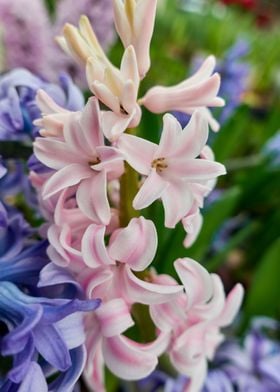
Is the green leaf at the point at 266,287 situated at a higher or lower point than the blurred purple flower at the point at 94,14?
lower

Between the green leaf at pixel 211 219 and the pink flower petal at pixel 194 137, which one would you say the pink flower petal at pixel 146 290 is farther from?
the green leaf at pixel 211 219

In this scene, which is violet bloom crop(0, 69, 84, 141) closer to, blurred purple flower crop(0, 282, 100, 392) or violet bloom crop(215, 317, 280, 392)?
blurred purple flower crop(0, 282, 100, 392)

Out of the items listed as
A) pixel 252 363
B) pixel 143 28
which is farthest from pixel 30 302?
pixel 252 363

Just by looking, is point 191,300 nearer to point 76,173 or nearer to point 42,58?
point 76,173

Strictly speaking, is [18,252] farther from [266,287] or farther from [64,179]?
[266,287]

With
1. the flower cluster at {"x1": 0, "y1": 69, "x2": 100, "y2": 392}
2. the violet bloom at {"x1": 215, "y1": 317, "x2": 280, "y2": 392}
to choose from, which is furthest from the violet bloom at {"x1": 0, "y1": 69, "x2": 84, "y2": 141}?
the violet bloom at {"x1": 215, "y1": 317, "x2": 280, "y2": 392}

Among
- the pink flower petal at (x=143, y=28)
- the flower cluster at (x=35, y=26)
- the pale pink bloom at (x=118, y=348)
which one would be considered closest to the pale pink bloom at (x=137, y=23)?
the pink flower petal at (x=143, y=28)

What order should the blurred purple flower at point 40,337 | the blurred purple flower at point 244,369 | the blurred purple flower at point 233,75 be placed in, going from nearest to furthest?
the blurred purple flower at point 40,337, the blurred purple flower at point 244,369, the blurred purple flower at point 233,75
